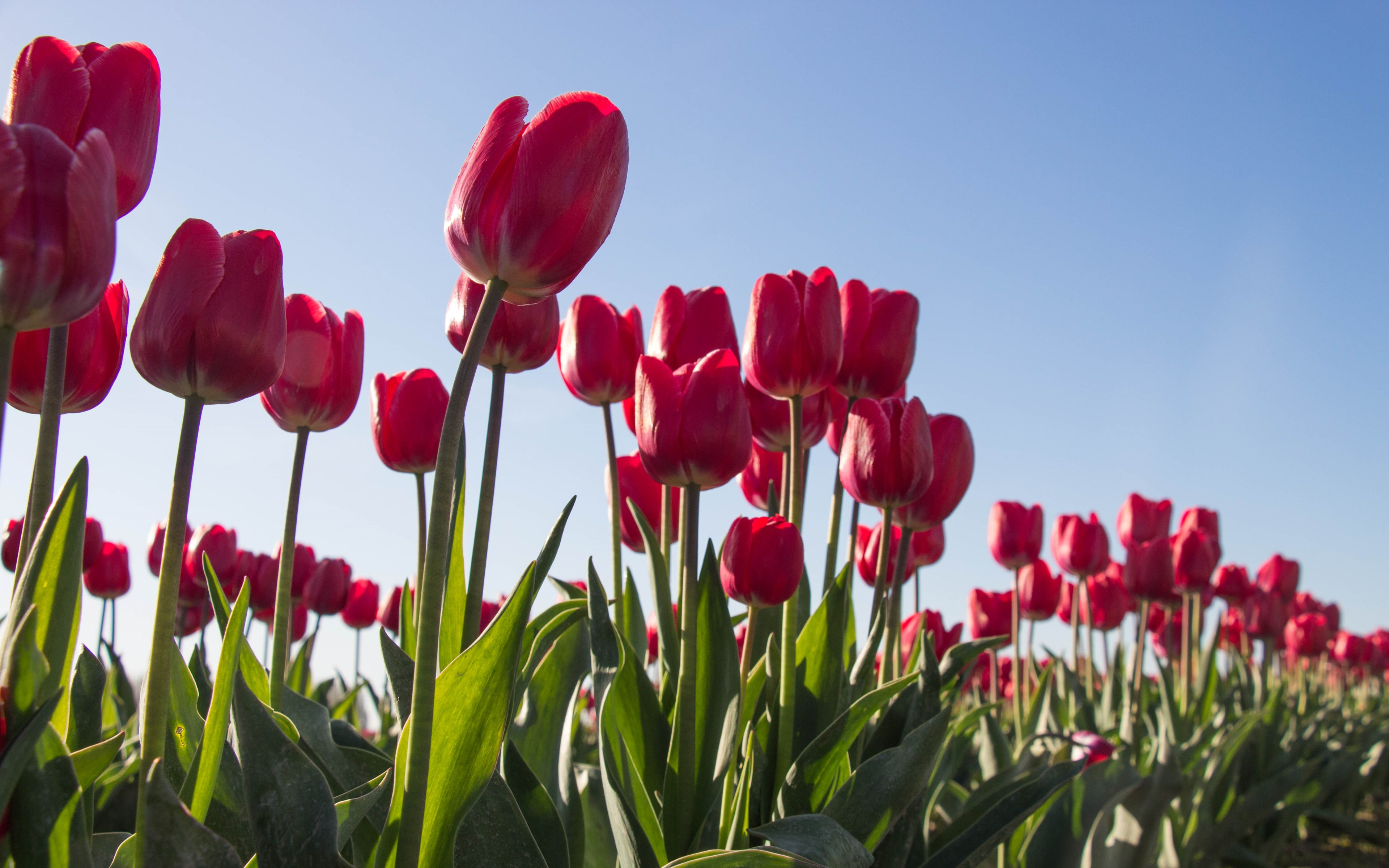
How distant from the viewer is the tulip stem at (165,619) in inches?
29.7

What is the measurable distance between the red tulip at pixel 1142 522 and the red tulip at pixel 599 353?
3411 mm

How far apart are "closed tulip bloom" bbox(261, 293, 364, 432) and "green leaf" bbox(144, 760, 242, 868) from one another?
0.62 metres

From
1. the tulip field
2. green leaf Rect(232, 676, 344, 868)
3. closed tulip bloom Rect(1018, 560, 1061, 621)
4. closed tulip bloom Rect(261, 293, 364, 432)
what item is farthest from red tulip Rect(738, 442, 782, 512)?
closed tulip bloom Rect(1018, 560, 1061, 621)

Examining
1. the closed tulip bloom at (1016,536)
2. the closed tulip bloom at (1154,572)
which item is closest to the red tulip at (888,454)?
the closed tulip bloom at (1016,536)

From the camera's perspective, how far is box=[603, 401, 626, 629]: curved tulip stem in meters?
1.59

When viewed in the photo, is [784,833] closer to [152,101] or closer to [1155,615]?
[152,101]

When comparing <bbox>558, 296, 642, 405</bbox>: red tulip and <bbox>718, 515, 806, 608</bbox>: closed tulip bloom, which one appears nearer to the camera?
<bbox>718, 515, 806, 608</bbox>: closed tulip bloom

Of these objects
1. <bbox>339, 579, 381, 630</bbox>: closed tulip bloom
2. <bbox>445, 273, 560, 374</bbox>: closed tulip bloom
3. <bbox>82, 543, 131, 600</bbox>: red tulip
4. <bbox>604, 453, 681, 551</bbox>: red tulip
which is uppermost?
<bbox>445, 273, 560, 374</bbox>: closed tulip bloom

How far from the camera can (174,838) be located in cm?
69

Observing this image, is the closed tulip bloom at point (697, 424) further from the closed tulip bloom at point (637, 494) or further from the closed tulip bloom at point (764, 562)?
the closed tulip bloom at point (637, 494)

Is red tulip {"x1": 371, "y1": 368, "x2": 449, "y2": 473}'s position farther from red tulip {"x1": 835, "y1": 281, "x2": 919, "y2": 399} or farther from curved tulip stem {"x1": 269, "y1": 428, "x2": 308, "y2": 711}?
red tulip {"x1": 835, "y1": 281, "x2": 919, "y2": 399}

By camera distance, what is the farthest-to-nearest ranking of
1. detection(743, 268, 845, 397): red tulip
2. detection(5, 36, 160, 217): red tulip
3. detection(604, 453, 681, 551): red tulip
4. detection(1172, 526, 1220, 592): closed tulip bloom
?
1. detection(1172, 526, 1220, 592): closed tulip bloom
2. detection(604, 453, 681, 551): red tulip
3. detection(743, 268, 845, 397): red tulip
4. detection(5, 36, 160, 217): red tulip

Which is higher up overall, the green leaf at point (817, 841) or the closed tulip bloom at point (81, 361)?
the closed tulip bloom at point (81, 361)

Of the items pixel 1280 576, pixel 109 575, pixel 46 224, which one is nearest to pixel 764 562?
pixel 46 224
